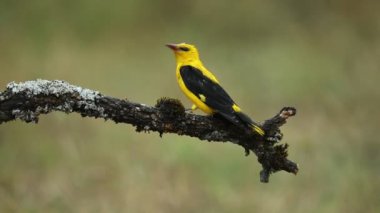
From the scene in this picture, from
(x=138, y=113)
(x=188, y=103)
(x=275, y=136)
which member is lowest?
(x=138, y=113)

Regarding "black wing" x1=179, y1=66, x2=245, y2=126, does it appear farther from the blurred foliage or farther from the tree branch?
the blurred foliage

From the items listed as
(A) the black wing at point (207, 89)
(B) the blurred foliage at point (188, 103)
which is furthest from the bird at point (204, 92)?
(B) the blurred foliage at point (188, 103)

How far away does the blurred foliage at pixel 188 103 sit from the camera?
9555 millimetres

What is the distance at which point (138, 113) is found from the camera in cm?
568

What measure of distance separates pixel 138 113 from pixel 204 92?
956 millimetres

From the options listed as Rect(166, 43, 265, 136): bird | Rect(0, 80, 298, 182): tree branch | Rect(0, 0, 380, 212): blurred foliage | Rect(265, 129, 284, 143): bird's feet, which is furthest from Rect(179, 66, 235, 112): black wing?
Rect(0, 0, 380, 212): blurred foliage

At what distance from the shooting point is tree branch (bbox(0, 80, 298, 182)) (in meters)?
5.32

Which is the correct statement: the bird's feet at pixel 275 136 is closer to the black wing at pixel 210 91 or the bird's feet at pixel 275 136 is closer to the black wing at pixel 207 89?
the black wing at pixel 210 91

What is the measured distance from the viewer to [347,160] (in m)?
10.6

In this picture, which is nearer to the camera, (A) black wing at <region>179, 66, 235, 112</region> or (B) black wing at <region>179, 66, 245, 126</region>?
(B) black wing at <region>179, 66, 245, 126</region>

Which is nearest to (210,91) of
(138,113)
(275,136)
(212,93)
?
(212,93)

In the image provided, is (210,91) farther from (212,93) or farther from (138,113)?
(138,113)

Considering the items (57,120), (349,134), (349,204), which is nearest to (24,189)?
(57,120)

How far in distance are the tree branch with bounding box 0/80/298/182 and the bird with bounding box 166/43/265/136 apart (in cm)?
9
